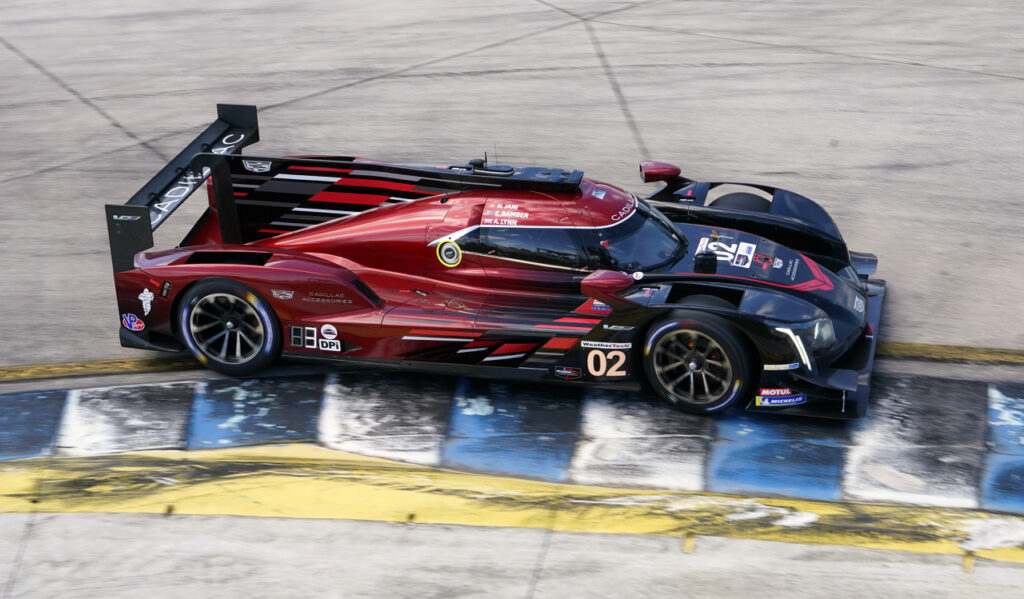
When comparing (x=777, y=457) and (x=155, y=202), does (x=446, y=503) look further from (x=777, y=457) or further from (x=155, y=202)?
(x=155, y=202)

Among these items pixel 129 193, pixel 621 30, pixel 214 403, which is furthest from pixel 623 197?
pixel 621 30

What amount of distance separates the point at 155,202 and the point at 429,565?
3.87 meters

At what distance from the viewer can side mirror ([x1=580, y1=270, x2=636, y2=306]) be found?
669 centimetres

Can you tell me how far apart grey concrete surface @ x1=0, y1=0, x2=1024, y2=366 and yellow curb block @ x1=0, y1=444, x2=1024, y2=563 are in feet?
6.58

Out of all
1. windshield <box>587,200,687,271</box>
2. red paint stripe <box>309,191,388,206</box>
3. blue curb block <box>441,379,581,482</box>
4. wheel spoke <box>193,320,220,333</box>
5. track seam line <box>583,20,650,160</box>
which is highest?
track seam line <box>583,20,650,160</box>

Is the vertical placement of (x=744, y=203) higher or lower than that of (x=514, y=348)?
higher

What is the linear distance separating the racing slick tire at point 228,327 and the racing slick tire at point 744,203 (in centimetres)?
388

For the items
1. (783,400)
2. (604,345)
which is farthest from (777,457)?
(604,345)

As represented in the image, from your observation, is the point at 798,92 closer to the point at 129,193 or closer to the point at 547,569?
the point at 129,193

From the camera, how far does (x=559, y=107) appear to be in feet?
44.8

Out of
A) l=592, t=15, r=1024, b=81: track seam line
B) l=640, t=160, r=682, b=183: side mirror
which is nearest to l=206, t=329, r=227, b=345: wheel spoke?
l=640, t=160, r=682, b=183: side mirror

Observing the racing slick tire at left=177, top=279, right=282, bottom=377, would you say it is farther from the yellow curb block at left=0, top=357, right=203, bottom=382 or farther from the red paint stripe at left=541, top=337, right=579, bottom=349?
the red paint stripe at left=541, top=337, right=579, bottom=349

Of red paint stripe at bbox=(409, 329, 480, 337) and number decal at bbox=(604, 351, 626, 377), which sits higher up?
red paint stripe at bbox=(409, 329, 480, 337)

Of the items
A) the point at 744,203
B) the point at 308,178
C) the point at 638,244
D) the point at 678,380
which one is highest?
the point at 308,178
